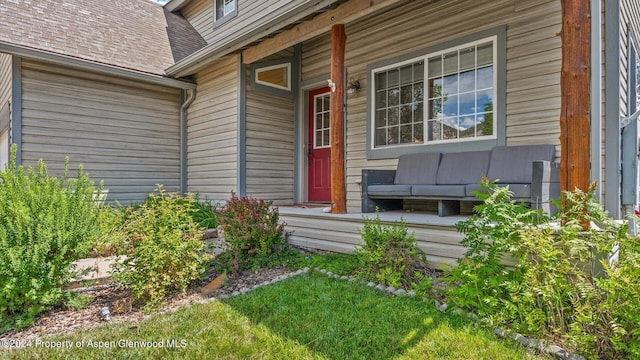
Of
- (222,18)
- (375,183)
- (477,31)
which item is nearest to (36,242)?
(375,183)

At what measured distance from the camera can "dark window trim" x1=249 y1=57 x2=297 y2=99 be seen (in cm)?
602

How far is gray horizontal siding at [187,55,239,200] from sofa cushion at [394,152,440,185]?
9.06 feet

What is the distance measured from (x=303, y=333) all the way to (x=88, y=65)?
19.0ft

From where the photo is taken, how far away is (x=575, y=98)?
259 centimetres

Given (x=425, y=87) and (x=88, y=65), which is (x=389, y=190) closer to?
(x=425, y=87)

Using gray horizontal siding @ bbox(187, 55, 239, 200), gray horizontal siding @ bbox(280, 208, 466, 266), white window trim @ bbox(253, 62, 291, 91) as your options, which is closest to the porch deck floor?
gray horizontal siding @ bbox(280, 208, 466, 266)

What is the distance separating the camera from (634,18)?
448cm

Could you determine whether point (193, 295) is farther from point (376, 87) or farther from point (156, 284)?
point (376, 87)

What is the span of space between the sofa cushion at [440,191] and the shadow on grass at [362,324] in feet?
4.75

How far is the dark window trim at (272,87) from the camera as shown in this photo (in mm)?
6020

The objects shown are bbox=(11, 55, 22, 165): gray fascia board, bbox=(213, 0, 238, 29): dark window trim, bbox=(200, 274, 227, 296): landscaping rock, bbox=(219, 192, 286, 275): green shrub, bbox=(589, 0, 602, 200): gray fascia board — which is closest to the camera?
bbox=(589, 0, 602, 200): gray fascia board

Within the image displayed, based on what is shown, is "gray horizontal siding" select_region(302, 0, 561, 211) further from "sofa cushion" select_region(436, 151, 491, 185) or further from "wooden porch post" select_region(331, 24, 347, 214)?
"wooden porch post" select_region(331, 24, 347, 214)

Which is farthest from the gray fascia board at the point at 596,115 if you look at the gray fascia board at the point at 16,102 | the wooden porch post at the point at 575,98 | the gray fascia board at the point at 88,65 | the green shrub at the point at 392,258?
the gray fascia board at the point at 16,102

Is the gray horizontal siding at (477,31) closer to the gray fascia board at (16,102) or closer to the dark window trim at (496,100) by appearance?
the dark window trim at (496,100)
